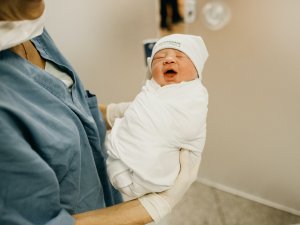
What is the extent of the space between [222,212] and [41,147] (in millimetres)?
1367

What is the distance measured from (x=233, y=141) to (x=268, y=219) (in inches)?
18.6

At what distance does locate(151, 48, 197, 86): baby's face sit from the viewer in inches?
31.8

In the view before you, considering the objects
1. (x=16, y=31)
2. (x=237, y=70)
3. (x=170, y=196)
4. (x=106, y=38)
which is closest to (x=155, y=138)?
(x=170, y=196)

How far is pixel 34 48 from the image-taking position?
2.37 feet

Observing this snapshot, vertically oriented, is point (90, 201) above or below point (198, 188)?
above

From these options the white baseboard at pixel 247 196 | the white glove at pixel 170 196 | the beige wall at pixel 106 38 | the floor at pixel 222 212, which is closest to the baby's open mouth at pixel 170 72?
the white glove at pixel 170 196

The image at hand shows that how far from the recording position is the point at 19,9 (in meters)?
0.53

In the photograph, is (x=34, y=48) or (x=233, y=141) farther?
(x=233, y=141)

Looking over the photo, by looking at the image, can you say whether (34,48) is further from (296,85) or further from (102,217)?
(296,85)

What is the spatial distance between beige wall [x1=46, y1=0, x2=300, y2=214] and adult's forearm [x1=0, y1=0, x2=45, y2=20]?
1.85ft

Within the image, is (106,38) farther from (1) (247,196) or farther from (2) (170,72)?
(1) (247,196)

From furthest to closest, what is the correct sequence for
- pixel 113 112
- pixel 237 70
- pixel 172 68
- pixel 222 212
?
pixel 222 212 < pixel 237 70 < pixel 113 112 < pixel 172 68

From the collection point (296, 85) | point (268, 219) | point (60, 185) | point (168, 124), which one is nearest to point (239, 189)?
point (268, 219)

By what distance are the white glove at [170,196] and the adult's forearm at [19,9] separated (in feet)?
1.61
